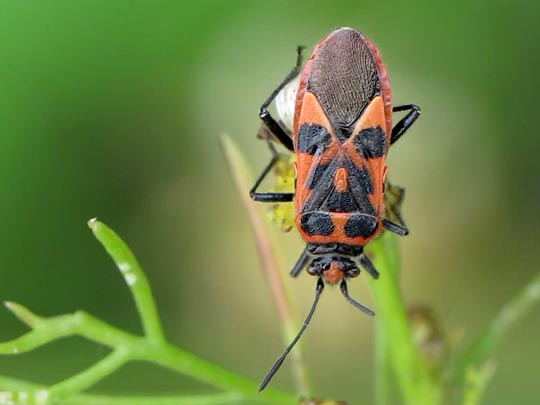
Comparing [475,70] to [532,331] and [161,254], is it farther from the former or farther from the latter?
[161,254]

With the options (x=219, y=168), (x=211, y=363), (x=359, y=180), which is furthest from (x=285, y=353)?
(x=219, y=168)

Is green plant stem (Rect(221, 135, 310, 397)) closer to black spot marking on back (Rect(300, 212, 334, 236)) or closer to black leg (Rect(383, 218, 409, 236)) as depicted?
black spot marking on back (Rect(300, 212, 334, 236))

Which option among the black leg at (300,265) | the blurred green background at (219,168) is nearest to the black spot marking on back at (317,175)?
the black leg at (300,265)

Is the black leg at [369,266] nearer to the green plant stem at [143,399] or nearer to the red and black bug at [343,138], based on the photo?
the red and black bug at [343,138]

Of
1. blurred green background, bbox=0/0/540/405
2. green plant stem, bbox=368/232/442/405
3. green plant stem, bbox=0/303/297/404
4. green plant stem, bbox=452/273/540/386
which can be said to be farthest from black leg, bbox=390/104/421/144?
blurred green background, bbox=0/0/540/405

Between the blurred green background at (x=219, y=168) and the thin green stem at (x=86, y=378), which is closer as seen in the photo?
the thin green stem at (x=86, y=378)

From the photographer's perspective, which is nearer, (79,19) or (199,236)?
(79,19)

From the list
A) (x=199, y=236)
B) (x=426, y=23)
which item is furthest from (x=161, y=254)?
(x=426, y=23)
